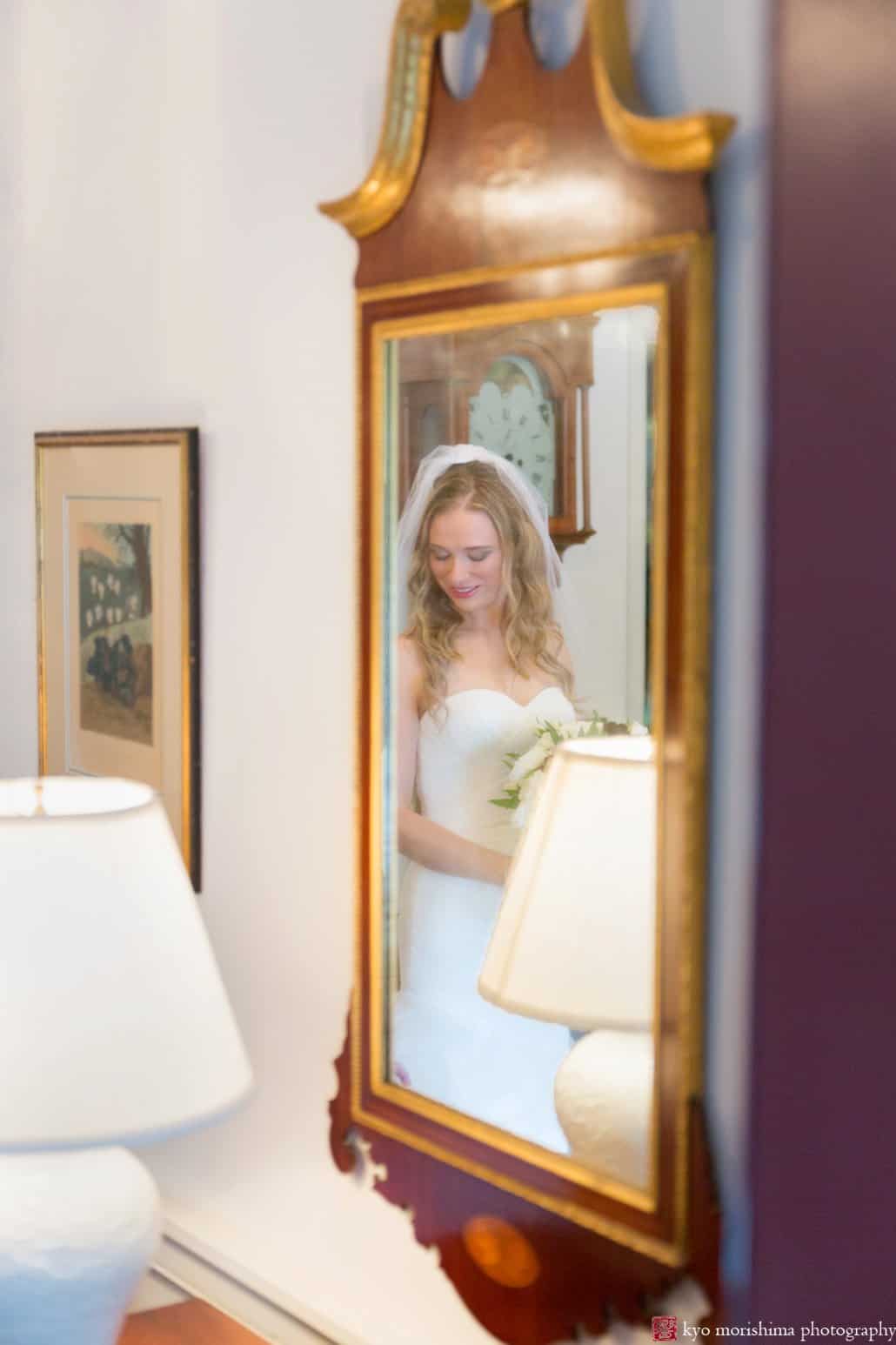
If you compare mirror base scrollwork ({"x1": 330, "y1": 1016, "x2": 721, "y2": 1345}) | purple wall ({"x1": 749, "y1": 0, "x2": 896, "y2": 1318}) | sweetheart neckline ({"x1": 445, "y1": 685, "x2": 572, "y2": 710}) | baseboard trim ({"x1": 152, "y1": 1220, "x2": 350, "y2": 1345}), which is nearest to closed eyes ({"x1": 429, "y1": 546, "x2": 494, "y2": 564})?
sweetheart neckline ({"x1": 445, "y1": 685, "x2": 572, "y2": 710})

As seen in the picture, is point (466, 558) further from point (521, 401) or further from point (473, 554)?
point (521, 401)

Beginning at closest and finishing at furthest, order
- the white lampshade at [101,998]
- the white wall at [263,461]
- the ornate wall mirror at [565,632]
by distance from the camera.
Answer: the ornate wall mirror at [565,632]
the white lampshade at [101,998]
the white wall at [263,461]

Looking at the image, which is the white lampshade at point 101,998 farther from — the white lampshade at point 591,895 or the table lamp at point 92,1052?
the white lampshade at point 591,895

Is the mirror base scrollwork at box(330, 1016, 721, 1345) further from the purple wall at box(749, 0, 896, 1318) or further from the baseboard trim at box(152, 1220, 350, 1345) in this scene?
the baseboard trim at box(152, 1220, 350, 1345)

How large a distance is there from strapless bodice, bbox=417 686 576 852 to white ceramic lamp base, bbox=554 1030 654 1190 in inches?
8.2

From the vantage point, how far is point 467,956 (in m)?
1.54

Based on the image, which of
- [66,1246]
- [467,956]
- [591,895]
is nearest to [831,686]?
[591,895]

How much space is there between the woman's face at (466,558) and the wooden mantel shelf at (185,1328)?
920 millimetres

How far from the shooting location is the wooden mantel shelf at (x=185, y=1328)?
6.03 ft

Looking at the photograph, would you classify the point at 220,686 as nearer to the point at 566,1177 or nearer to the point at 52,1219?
the point at 52,1219

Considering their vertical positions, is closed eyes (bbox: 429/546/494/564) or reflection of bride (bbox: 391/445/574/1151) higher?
closed eyes (bbox: 429/546/494/564)

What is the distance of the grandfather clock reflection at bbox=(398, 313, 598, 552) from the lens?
1.38m

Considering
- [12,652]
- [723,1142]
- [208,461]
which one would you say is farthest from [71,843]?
[12,652]

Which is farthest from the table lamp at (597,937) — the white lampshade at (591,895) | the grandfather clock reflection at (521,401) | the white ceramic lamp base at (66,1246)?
the white ceramic lamp base at (66,1246)
